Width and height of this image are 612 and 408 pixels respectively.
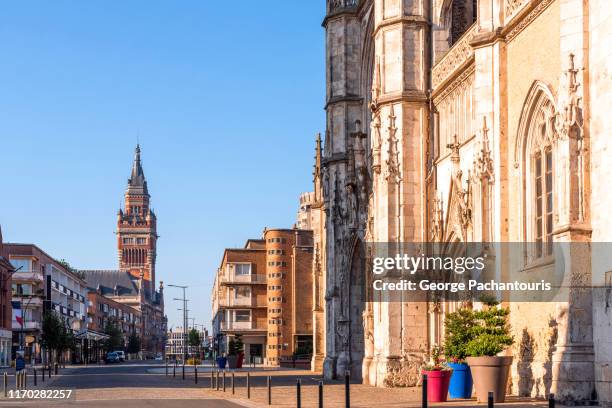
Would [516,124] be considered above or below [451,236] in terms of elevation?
above

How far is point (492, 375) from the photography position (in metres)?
23.8

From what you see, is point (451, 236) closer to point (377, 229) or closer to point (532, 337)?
point (377, 229)

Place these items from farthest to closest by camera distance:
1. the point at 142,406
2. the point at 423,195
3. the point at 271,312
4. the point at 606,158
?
the point at 271,312
the point at 423,195
the point at 142,406
the point at 606,158

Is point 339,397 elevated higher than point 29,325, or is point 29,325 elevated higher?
point 339,397

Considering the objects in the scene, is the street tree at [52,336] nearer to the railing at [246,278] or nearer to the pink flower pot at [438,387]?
Result: the railing at [246,278]

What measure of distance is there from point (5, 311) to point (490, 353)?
8848 centimetres

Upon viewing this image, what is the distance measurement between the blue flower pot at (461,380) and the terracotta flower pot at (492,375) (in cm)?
233

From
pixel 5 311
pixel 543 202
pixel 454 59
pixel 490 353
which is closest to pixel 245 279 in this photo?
pixel 5 311

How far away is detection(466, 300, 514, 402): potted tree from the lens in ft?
78.0

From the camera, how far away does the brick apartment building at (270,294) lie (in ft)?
329

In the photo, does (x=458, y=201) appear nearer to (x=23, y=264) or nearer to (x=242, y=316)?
(x=242, y=316)

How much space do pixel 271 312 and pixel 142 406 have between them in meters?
84.7

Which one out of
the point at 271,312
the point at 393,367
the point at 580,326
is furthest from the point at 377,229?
the point at 271,312

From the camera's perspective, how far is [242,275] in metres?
116
